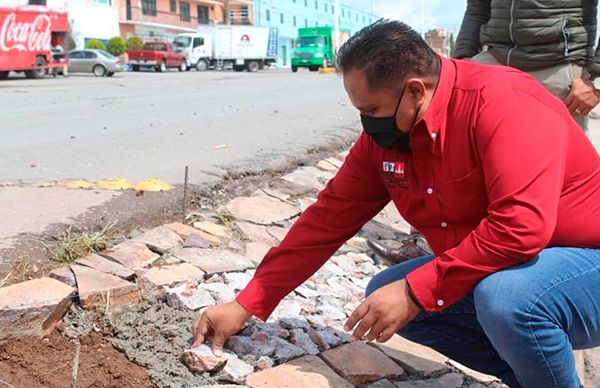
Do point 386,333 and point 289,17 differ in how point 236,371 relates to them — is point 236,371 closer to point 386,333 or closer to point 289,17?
point 386,333

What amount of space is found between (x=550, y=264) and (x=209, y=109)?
914 cm

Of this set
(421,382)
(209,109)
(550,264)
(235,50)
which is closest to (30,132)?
(209,109)

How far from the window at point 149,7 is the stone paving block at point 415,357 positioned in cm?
5321

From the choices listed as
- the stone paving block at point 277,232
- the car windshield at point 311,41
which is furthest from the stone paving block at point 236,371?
the car windshield at point 311,41

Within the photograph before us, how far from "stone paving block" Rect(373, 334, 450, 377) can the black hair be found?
4.01 ft

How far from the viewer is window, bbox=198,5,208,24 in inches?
2403

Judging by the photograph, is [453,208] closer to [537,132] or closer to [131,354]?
[537,132]

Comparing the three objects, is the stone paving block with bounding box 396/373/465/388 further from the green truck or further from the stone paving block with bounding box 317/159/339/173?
the green truck

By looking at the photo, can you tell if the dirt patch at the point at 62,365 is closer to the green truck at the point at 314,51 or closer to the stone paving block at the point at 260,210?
the stone paving block at the point at 260,210

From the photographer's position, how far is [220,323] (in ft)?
8.26

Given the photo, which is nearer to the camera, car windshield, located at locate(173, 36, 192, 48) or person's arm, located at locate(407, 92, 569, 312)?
person's arm, located at locate(407, 92, 569, 312)

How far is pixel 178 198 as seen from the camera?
4520mm

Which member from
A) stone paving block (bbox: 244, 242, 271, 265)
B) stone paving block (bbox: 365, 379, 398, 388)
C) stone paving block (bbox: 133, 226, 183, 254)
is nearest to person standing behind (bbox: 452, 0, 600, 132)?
stone paving block (bbox: 244, 242, 271, 265)

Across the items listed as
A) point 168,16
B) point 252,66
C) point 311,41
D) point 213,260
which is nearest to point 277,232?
point 213,260
